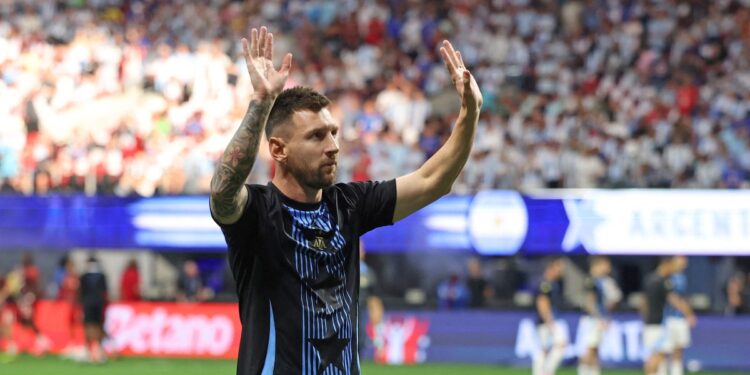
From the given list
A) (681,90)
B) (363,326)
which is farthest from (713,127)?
(363,326)

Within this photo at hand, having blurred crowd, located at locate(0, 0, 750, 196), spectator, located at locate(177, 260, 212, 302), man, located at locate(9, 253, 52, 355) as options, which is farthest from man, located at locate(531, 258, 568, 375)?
man, located at locate(9, 253, 52, 355)

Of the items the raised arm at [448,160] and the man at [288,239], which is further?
the raised arm at [448,160]

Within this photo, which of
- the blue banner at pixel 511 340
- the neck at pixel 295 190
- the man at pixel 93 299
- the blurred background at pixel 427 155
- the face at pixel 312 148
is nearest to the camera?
the face at pixel 312 148

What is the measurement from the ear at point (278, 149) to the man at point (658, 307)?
12.1 m

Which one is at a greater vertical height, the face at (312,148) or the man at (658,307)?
the face at (312,148)

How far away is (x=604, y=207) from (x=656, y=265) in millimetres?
1203

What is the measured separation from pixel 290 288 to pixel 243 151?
567 mm

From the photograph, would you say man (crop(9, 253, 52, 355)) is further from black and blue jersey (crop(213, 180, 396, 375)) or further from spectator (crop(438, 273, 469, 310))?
black and blue jersey (crop(213, 180, 396, 375))

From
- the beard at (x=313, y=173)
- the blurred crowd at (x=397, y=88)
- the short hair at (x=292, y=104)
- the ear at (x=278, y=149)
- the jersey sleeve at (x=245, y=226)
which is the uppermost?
the blurred crowd at (x=397, y=88)

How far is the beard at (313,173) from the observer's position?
200 inches

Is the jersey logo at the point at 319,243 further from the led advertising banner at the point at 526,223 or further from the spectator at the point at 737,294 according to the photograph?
the spectator at the point at 737,294

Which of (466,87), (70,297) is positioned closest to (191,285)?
(70,297)

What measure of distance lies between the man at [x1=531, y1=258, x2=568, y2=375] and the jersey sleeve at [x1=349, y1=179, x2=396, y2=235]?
1265cm

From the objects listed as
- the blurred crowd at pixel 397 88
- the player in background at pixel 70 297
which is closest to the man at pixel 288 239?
the blurred crowd at pixel 397 88
